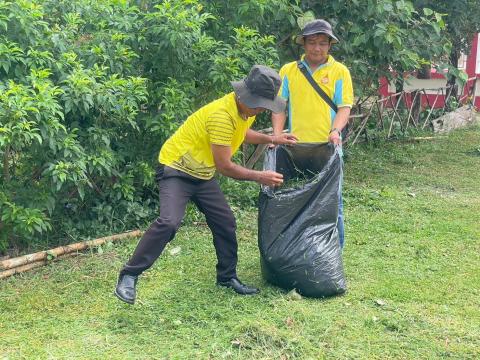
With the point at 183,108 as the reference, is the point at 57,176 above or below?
below

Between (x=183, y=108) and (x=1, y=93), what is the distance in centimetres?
169

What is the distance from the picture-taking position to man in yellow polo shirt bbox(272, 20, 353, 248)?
13.5 ft

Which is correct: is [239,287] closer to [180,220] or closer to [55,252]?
[180,220]

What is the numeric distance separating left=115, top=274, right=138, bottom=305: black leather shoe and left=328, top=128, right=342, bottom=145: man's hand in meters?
1.57

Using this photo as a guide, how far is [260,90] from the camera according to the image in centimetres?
343

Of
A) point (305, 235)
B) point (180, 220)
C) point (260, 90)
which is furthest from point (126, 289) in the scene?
point (260, 90)

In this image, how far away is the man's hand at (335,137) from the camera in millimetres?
4012

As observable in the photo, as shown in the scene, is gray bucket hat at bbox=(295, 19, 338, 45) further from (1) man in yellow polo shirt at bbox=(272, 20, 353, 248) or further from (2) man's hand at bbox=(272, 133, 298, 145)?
(2) man's hand at bbox=(272, 133, 298, 145)

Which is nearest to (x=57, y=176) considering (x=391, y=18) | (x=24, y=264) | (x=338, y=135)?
(x=24, y=264)

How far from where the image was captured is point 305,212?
151 inches

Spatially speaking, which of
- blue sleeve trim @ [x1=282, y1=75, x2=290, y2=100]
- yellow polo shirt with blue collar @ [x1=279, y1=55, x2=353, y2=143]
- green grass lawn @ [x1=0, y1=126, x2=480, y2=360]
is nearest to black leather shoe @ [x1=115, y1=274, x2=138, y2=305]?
green grass lawn @ [x1=0, y1=126, x2=480, y2=360]

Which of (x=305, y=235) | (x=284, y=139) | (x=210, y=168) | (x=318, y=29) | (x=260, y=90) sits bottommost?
(x=305, y=235)

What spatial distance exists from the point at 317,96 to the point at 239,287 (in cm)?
139

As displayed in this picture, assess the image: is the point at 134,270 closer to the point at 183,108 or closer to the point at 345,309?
the point at 345,309
